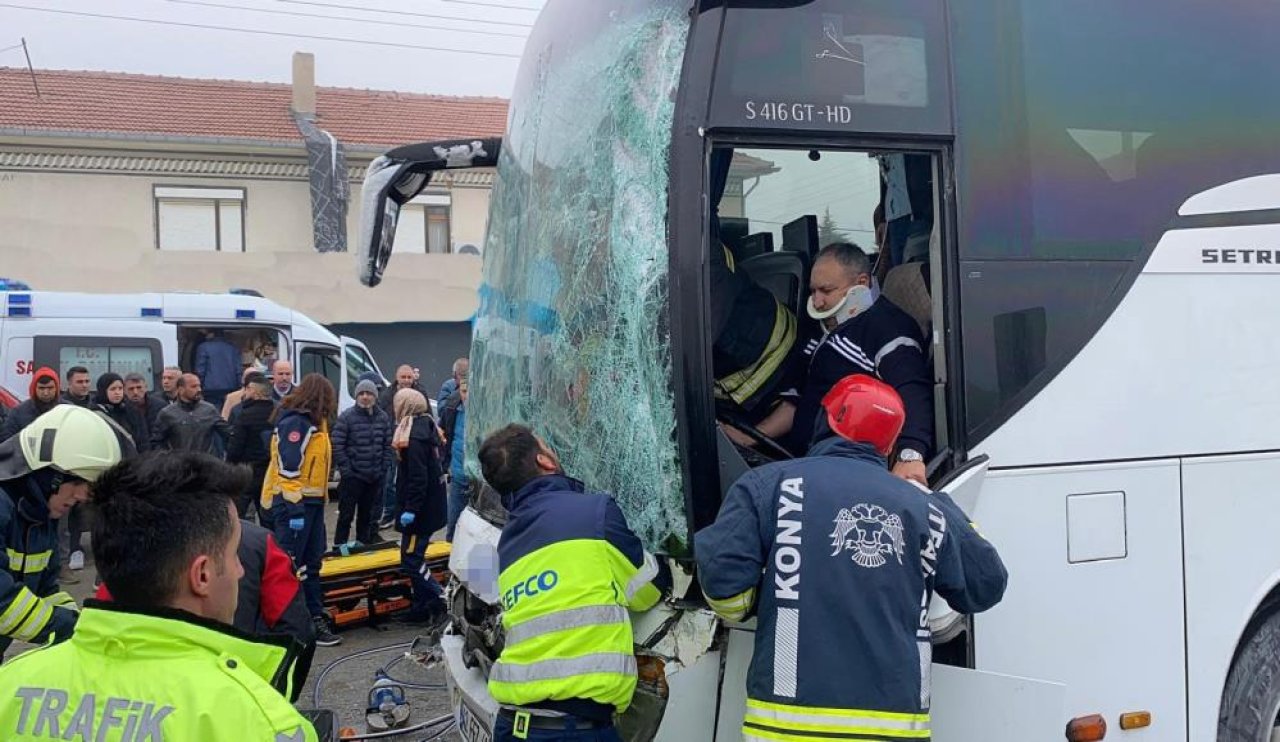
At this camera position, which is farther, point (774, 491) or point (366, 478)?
point (366, 478)

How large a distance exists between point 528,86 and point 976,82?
6.17ft

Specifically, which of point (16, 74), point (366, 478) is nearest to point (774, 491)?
point (366, 478)

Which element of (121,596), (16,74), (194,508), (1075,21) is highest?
(16,74)

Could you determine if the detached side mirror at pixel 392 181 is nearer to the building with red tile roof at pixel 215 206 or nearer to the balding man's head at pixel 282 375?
the balding man's head at pixel 282 375

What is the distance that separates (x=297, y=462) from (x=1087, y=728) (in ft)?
18.7

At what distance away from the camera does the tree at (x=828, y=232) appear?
462cm

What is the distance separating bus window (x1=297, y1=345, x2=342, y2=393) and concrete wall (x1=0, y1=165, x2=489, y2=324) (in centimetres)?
701

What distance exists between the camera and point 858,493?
296 centimetres

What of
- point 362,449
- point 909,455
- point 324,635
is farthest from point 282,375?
point 909,455

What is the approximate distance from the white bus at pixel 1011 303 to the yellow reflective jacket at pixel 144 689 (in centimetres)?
170

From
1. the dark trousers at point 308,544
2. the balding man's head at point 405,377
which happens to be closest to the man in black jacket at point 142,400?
the balding man's head at point 405,377

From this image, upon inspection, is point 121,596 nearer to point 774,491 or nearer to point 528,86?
point 774,491

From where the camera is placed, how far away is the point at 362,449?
909 centimetres

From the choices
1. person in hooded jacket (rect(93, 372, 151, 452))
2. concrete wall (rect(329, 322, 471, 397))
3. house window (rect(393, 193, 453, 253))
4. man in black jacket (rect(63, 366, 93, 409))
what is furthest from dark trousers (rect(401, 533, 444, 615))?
house window (rect(393, 193, 453, 253))
